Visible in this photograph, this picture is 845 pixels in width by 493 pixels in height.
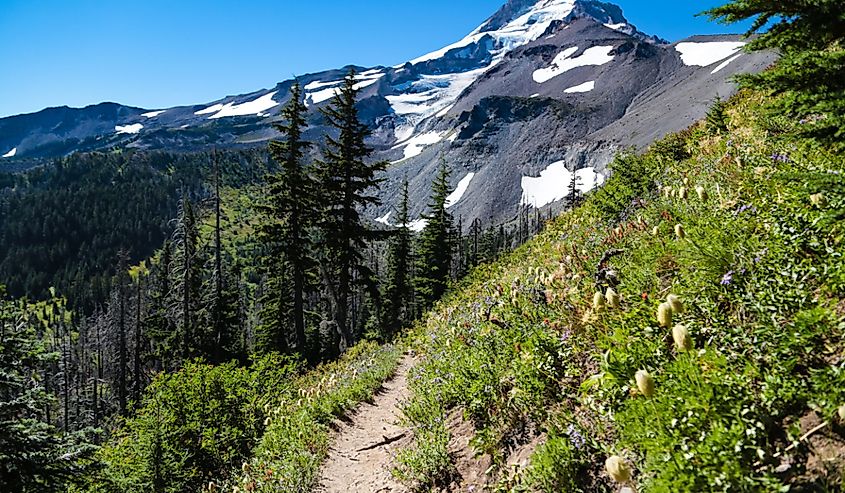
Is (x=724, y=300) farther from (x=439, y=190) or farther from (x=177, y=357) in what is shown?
(x=177, y=357)

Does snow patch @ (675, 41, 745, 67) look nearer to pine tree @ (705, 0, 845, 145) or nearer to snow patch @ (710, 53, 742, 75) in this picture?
snow patch @ (710, 53, 742, 75)

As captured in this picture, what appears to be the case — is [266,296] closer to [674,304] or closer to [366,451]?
[366,451]

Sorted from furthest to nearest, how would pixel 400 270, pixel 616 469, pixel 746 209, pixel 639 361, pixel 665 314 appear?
pixel 400 270, pixel 746 209, pixel 639 361, pixel 665 314, pixel 616 469

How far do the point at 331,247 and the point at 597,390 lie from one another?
717 inches

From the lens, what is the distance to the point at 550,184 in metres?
117

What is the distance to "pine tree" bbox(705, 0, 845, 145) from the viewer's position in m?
3.42

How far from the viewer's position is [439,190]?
3784cm

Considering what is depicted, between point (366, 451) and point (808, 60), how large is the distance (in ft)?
23.0

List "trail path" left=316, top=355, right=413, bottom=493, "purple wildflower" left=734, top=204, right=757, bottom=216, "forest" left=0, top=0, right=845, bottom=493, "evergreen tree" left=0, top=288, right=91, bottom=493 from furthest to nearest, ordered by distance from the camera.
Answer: "evergreen tree" left=0, top=288, right=91, bottom=493, "trail path" left=316, top=355, right=413, bottom=493, "purple wildflower" left=734, top=204, right=757, bottom=216, "forest" left=0, top=0, right=845, bottom=493

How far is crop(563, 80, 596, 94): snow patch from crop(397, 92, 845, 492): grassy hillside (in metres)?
163

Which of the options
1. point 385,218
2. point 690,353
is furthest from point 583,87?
point 690,353

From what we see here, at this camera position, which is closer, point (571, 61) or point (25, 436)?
point (25, 436)

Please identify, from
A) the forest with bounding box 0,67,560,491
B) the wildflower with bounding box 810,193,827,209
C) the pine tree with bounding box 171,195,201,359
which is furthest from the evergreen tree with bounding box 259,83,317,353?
the wildflower with bounding box 810,193,827,209

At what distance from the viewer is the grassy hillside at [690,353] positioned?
7.54 ft
